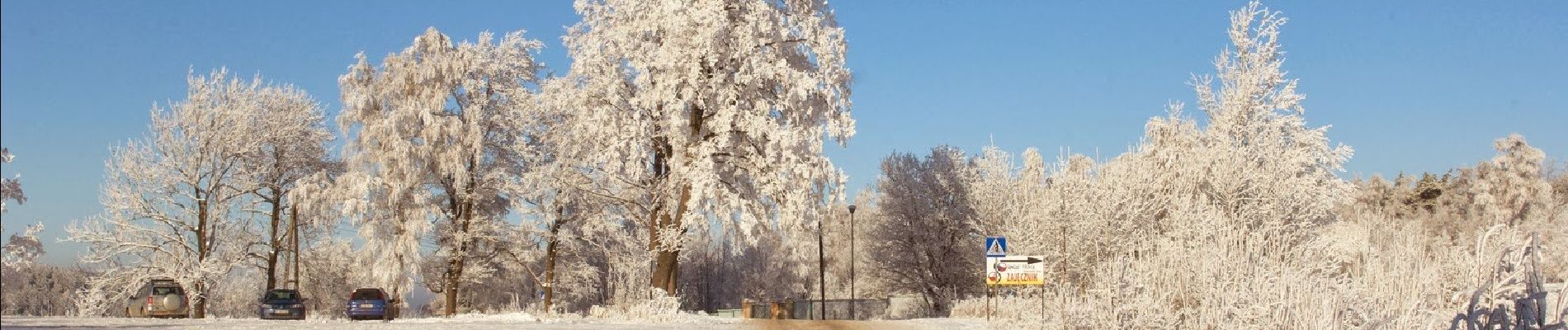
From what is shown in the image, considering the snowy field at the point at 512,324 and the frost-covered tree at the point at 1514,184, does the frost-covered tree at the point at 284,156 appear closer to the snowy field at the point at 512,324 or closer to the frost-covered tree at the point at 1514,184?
the snowy field at the point at 512,324

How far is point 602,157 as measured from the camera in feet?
96.9

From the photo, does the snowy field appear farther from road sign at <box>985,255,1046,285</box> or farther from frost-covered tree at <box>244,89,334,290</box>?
frost-covered tree at <box>244,89,334,290</box>

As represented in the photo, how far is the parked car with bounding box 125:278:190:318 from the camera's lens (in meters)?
34.9

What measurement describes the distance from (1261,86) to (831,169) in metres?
15.9

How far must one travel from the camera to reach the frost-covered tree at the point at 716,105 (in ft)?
93.4

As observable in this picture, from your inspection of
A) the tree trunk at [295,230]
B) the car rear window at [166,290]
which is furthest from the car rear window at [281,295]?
the tree trunk at [295,230]

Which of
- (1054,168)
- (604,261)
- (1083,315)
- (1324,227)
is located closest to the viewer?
(1083,315)

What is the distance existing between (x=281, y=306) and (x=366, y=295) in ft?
8.23

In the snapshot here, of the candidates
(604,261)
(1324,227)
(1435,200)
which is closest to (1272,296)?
(1324,227)

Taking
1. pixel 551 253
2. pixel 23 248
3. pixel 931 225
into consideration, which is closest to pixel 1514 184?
pixel 931 225

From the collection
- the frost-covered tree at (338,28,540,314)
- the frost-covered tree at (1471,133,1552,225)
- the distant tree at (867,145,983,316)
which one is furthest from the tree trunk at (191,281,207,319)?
the frost-covered tree at (1471,133,1552,225)

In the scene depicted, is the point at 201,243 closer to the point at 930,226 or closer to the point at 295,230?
the point at 295,230

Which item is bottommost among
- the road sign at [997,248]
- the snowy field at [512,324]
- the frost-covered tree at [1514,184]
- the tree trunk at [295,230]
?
the snowy field at [512,324]

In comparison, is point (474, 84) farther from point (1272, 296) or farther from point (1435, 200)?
point (1435, 200)
